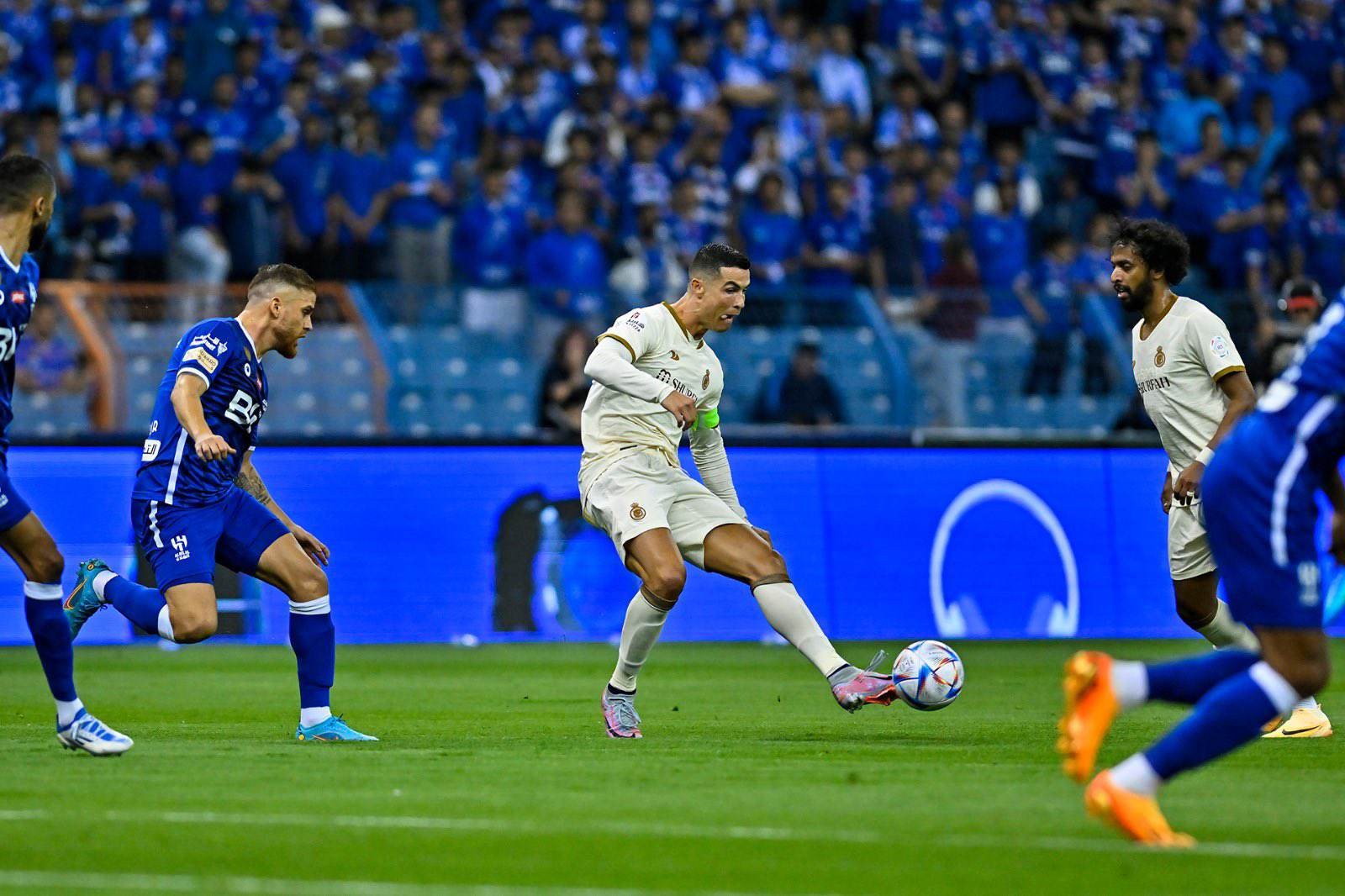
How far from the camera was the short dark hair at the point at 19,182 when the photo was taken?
8.10 meters

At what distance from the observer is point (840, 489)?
1639 cm

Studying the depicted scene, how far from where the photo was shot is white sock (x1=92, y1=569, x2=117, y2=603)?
921cm

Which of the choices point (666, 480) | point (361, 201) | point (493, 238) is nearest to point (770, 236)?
point (493, 238)

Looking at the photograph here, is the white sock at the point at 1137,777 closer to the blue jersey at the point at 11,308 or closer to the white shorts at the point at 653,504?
the white shorts at the point at 653,504

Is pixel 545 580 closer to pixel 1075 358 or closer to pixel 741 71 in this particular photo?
pixel 1075 358

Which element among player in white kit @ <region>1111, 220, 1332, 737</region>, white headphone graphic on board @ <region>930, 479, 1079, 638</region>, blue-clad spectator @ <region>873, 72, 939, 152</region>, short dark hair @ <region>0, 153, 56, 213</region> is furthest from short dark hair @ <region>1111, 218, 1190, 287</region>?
blue-clad spectator @ <region>873, 72, 939, 152</region>

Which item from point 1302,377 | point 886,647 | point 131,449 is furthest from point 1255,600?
point 131,449

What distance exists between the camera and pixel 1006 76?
73.9 feet

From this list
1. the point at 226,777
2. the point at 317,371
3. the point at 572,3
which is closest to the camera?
the point at 226,777

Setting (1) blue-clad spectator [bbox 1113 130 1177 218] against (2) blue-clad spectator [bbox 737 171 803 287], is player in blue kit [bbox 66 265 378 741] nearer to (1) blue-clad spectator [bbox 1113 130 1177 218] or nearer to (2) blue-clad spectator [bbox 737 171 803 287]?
(2) blue-clad spectator [bbox 737 171 803 287]

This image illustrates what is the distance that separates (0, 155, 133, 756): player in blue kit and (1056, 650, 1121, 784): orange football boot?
13.6ft

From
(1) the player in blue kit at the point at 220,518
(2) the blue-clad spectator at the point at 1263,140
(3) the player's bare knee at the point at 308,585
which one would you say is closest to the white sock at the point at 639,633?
(1) the player in blue kit at the point at 220,518

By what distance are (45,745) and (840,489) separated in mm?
8830

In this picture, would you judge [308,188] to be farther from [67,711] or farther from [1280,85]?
[1280,85]
